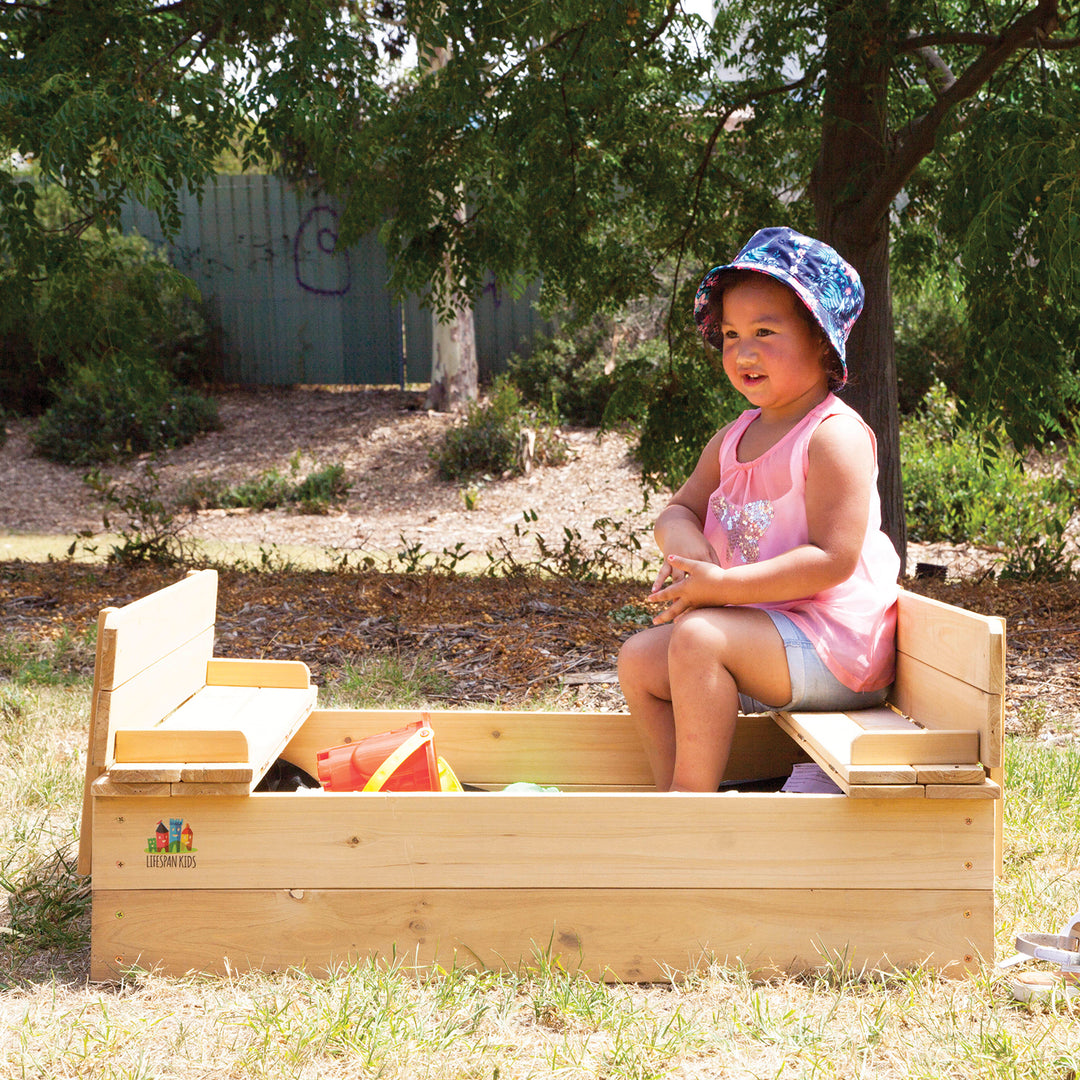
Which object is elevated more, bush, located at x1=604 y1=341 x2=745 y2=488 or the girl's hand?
bush, located at x1=604 y1=341 x2=745 y2=488

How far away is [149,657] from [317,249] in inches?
561

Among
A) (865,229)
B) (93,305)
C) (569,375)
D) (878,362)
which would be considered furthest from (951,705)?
(569,375)

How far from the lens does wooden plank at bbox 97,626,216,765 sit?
85.0 inches

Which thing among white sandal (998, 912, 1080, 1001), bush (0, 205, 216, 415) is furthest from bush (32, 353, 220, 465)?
white sandal (998, 912, 1080, 1001)

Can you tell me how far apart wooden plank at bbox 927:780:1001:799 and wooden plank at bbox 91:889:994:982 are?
221mm

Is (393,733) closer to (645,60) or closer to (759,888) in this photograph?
(759,888)

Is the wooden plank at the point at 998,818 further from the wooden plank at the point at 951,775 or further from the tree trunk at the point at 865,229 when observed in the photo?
the tree trunk at the point at 865,229

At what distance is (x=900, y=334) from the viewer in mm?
11930

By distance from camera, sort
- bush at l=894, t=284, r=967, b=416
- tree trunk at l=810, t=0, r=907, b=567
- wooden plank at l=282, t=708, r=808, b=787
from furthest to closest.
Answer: bush at l=894, t=284, r=967, b=416 → tree trunk at l=810, t=0, r=907, b=567 → wooden plank at l=282, t=708, r=808, b=787

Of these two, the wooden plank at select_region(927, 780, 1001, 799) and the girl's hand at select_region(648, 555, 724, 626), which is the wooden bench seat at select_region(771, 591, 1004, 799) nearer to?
the wooden plank at select_region(927, 780, 1001, 799)

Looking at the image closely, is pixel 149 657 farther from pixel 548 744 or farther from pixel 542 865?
pixel 548 744

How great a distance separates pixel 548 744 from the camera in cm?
294

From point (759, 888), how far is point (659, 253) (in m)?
5.21

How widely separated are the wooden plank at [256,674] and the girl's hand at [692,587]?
1049mm
